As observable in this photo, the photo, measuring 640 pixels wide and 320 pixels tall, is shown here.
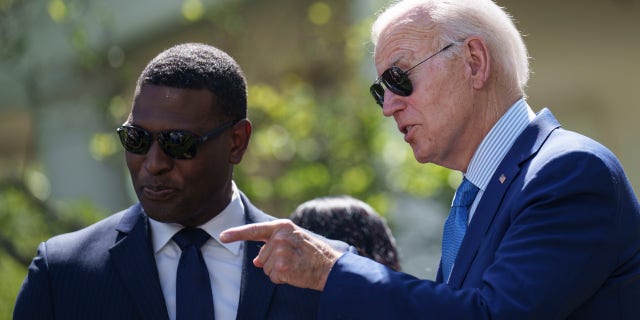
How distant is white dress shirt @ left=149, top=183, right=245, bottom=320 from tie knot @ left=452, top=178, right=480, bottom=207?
786 mm

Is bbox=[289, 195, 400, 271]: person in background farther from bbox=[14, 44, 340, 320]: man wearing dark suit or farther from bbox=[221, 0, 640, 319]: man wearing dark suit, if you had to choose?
bbox=[221, 0, 640, 319]: man wearing dark suit

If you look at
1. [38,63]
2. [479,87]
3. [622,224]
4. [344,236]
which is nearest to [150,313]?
[344,236]

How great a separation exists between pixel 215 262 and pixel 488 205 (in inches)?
40.6

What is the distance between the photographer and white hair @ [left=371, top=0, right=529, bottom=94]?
2898 mm

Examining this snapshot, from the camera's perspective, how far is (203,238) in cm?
329

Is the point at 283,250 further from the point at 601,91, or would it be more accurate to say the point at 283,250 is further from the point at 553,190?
the point at 601,91

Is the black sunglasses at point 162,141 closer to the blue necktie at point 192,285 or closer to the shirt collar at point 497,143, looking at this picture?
the blue necktie at point 192,285

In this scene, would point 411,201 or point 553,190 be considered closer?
point 553,190

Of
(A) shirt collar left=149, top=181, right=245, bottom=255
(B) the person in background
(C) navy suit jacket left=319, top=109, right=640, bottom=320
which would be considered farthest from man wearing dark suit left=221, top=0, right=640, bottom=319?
(B) the person in background

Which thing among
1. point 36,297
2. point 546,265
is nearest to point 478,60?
point 546,265

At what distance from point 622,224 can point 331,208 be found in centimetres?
163

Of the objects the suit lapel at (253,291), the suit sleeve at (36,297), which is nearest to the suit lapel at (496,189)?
the suit lapel at (253,291)

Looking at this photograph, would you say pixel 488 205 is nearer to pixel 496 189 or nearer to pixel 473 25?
pixel 496 189

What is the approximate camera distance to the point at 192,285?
313 cm
